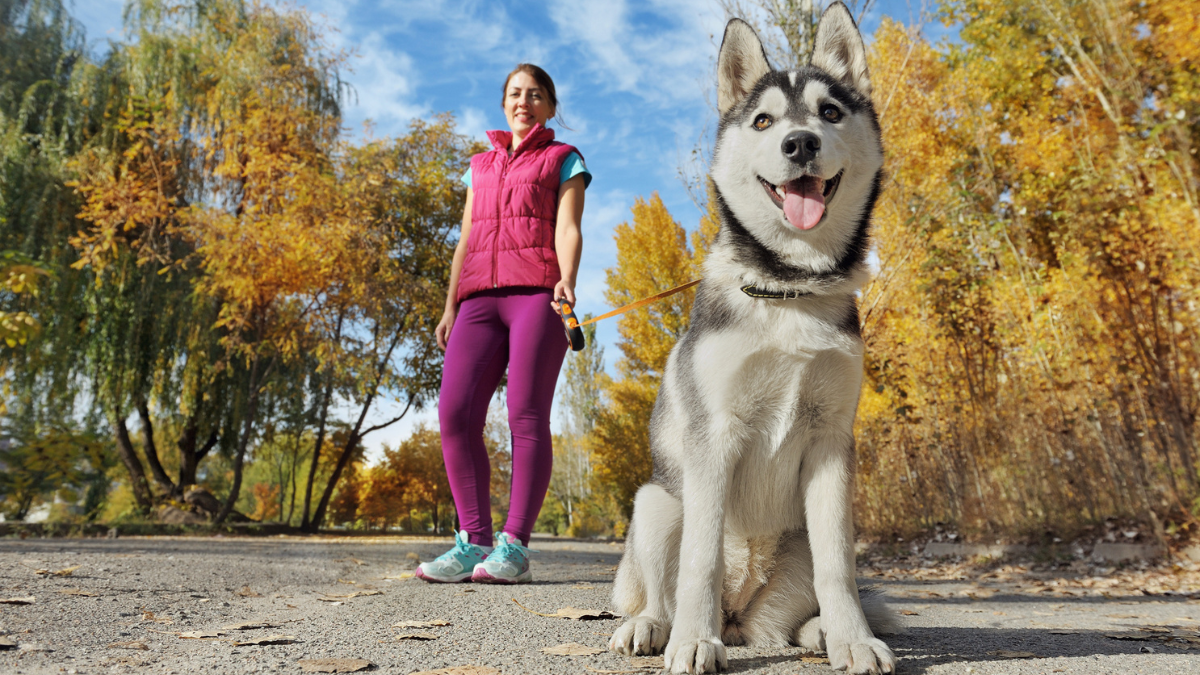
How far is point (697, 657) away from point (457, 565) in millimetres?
2359

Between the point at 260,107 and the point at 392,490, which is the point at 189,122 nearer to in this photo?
the point at 260,107

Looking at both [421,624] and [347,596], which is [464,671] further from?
[347,596]

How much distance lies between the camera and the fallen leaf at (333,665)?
1965 millimetres

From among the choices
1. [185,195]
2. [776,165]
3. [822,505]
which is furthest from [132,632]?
[185,195]

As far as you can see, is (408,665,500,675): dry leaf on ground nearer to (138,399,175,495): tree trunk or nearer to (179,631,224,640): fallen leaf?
(179,631,224,640): fallen leaf

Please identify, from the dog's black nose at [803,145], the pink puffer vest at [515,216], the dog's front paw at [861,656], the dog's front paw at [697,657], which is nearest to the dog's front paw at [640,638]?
the dog's front paw at [697,657]

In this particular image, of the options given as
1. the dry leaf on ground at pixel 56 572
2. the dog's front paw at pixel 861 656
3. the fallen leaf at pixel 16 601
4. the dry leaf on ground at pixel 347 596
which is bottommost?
the dry leaf on ground at pixel 347 596

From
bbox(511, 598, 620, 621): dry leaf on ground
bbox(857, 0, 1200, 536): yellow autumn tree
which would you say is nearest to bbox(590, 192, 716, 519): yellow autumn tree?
bbox(857, 0, 1200, 536): yellow autumn tree

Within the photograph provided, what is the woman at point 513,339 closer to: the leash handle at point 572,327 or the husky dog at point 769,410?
the leash handle at point 572,327

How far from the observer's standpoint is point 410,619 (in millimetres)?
2812

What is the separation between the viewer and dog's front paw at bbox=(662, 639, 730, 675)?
1844 millimetres

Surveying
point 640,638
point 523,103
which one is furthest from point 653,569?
point 523,103

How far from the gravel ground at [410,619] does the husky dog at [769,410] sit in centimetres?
17

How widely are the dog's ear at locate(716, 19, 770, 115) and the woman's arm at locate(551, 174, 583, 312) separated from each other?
1542 millimetres
